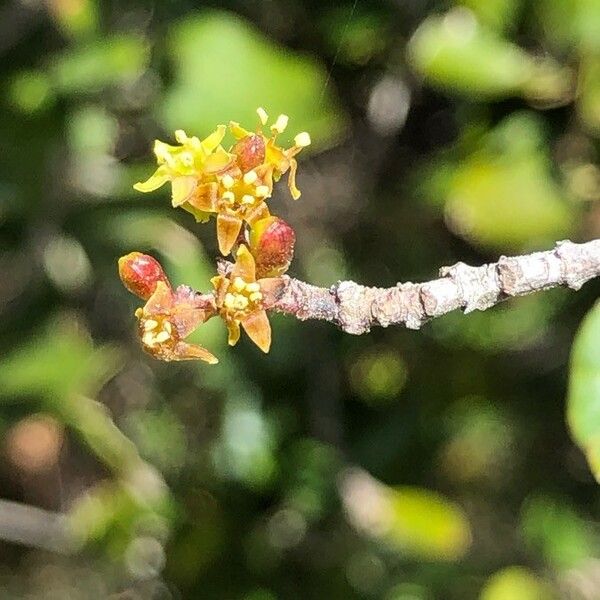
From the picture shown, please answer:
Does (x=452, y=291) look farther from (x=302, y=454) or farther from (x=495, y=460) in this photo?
(x=495, y=460)

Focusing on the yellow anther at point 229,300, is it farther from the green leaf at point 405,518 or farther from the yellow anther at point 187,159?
the green leaf at point 405,518

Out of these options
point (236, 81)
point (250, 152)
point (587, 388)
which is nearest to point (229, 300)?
point (250, 152)

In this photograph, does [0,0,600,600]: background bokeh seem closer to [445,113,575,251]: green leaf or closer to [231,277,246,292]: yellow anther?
[445,113,575,251]: green leaf

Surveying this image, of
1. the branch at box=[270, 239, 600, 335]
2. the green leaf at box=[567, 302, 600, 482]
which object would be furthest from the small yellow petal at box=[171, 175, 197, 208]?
the green leaf at box=[567, 302, 600, 482]

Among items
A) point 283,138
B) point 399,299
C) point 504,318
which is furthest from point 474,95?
point 399,299

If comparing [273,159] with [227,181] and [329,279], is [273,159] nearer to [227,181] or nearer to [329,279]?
[227,181]

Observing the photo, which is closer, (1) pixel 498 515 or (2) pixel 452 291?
(2) pixel 452 291

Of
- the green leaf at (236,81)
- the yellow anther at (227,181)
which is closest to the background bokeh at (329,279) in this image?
the green leaf at (236,81)
